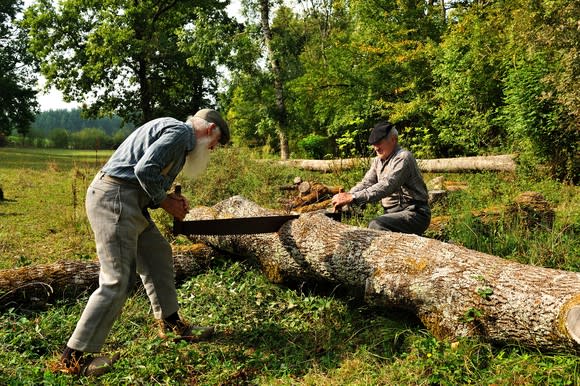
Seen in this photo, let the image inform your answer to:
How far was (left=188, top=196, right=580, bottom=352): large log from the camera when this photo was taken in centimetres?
329

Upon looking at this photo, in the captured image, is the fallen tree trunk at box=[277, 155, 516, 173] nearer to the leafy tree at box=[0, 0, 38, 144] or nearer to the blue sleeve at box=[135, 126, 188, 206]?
the blue sleeve at box=[135, 126, 188, 206]

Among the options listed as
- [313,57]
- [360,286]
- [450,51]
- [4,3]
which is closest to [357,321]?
[360,286]

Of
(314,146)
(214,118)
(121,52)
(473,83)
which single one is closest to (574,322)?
(214,118)

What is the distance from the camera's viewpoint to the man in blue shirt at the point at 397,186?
512 cm

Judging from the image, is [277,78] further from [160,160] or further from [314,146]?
[160,160]

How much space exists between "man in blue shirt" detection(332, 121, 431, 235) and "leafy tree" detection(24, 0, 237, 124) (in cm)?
2234

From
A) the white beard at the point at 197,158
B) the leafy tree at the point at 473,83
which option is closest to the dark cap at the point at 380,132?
the white beard at the point at 197,158

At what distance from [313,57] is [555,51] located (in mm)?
19614

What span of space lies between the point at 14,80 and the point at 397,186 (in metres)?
38.9

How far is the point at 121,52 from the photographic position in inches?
1033

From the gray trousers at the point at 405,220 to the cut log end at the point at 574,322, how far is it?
2.29 metres

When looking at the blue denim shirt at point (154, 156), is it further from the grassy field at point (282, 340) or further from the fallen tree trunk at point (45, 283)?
the fallen tree trunk at point (45, 283)

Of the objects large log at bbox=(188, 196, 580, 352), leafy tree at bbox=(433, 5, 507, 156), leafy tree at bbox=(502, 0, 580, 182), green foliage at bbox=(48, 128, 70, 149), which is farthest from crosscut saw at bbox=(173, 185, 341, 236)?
green foliage at bbox=(48, 128, 70, 149)

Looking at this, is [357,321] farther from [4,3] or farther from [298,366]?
[4,3]
